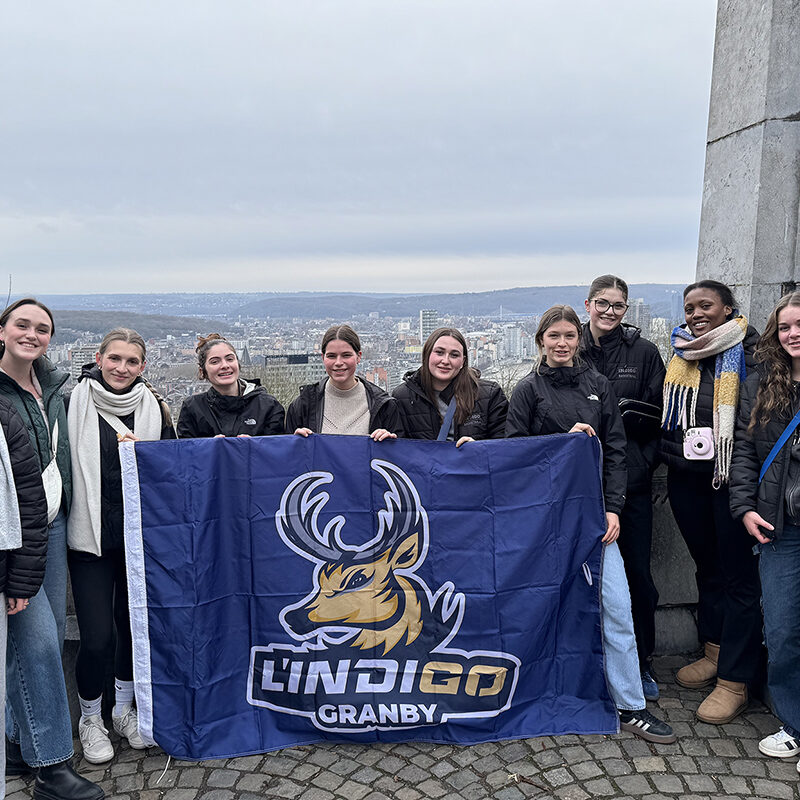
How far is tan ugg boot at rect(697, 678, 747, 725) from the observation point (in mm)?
4359

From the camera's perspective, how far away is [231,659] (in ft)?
13.7

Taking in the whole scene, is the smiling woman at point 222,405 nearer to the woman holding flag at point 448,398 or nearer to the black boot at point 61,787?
the woman holding flag at point 448,398

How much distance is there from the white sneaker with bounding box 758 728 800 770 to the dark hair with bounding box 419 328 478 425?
2399 millimetres

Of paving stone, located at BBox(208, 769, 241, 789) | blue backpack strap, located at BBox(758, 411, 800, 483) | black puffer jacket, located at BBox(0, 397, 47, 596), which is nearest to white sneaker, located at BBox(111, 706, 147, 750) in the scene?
paving stone, located at BBox(208, 769, 241, 789)

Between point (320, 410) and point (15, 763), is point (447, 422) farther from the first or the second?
point (15, 763)

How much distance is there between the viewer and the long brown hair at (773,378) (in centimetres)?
392

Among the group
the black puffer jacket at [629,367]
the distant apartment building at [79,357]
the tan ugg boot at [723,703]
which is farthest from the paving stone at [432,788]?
the distant apartment building at [79,357]

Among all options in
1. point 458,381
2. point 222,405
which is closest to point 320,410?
point 222,405

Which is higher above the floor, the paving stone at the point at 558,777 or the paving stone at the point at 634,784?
the paving stone at the point at 634,784

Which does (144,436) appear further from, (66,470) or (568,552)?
(568,552)

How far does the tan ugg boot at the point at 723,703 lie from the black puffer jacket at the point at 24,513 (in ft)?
12.1

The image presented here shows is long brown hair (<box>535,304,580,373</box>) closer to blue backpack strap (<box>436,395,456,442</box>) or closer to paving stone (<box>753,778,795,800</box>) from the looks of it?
blue backpack strap (<box>436,395,456,442</box>)

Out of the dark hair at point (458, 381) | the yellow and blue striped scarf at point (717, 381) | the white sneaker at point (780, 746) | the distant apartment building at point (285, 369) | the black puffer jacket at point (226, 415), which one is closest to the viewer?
the white sneaker at point (780, 746)

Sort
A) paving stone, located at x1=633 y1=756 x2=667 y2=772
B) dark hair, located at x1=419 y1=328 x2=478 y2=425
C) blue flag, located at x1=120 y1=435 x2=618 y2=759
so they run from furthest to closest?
dark hair, located at x1=419 y1=328 x2=478 y2=425 < blue flag, located at x1=120 y1=435 x2=618 y2=759 < paving stone, located at x1=633 y1=756 x2=667 y2=772
